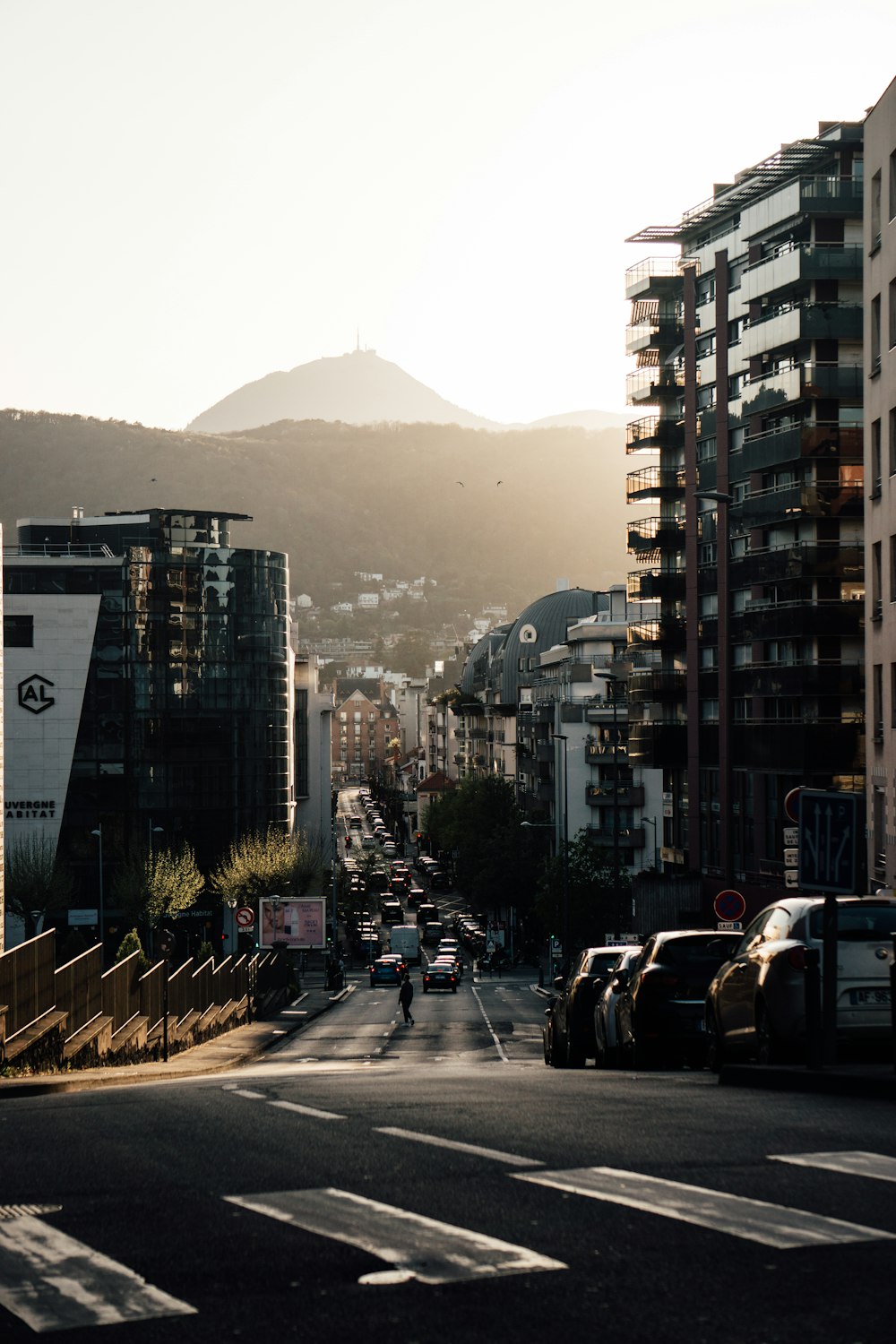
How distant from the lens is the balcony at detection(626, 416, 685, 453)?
255ft

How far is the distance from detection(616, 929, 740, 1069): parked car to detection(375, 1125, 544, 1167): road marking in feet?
31.9

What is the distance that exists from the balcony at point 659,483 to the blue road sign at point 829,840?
2543 inches

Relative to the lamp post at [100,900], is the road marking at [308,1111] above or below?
above

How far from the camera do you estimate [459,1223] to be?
683cm

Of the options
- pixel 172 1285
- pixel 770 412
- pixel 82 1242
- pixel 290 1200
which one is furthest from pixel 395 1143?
pixel 770 412

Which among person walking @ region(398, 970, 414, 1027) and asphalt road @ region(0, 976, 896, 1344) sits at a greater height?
asphalt road @ region(0, 976, 896, 1344)

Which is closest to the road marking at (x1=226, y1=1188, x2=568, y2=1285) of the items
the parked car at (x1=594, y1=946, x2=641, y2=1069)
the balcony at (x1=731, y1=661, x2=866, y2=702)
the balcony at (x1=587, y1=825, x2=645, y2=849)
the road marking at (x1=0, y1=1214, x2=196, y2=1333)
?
the road marking at (x1=0, y1=1214, x2=196, y2=1333)

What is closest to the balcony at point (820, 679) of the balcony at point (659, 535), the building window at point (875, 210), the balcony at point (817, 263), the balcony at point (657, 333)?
the balcony at point (659, 535)

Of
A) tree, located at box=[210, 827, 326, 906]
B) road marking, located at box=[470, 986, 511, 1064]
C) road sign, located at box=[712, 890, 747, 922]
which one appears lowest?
road marking, located at box=[470, 986, 511, 1064]

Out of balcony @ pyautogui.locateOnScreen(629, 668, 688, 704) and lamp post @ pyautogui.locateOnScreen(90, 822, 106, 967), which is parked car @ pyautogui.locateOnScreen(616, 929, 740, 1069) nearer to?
balcony @ pyautogui.locateOnScreen(629, 668, 688, 704)

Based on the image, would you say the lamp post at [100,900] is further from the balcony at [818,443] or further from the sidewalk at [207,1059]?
the balcony at [818,443]

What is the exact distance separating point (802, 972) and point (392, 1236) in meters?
8.71

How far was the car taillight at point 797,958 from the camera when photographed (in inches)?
563

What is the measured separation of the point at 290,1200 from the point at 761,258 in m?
63.8
